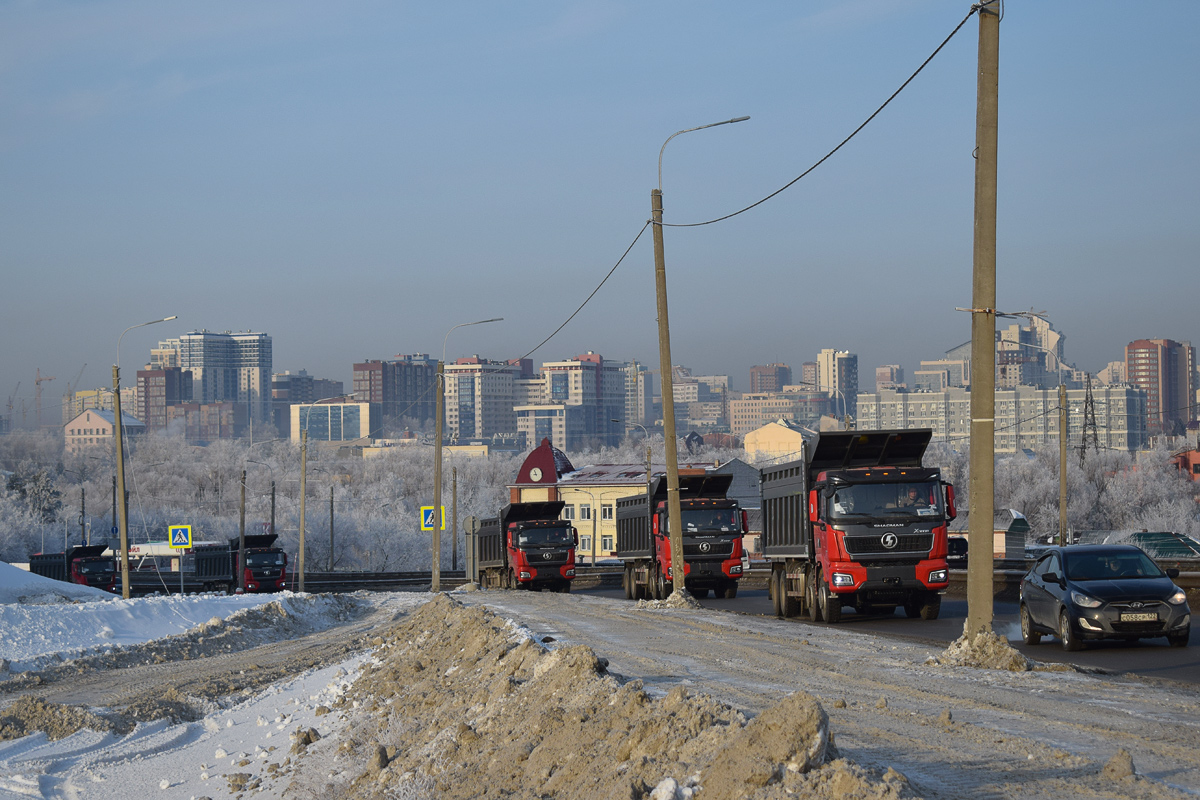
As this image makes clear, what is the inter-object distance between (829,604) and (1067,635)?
262 inches

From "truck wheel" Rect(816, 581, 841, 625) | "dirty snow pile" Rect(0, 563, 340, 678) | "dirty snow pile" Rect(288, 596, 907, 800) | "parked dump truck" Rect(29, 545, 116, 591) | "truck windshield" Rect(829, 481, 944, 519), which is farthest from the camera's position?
"parked dump truck" Rect(29, 545, 116, 591)

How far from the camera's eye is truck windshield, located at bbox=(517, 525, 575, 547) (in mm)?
41938

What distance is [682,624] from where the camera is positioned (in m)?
20.6

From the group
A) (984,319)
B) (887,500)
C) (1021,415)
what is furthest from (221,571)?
(1021,415)

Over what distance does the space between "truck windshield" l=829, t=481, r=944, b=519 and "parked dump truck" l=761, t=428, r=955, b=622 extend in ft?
0.06

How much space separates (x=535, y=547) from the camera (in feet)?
137

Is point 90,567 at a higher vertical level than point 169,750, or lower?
lower

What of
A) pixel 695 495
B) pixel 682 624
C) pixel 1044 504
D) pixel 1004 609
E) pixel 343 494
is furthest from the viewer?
pixel 343 494

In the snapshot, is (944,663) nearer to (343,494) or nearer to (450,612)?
(450,612)

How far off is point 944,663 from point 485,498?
118 metres

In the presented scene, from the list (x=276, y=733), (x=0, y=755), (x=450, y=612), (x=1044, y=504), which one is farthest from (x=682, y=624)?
(x=1044, y=504)

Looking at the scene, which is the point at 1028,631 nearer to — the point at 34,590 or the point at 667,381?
the point at 667,381

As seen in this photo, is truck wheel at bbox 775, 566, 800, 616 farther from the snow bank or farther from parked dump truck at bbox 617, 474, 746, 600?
the snow bank

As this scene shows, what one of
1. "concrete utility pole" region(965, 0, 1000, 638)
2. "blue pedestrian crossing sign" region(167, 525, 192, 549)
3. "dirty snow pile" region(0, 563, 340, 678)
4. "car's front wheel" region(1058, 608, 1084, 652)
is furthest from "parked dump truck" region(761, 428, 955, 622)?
"blue pedestrian crossing sign" region(167, 525, 192, 549)
